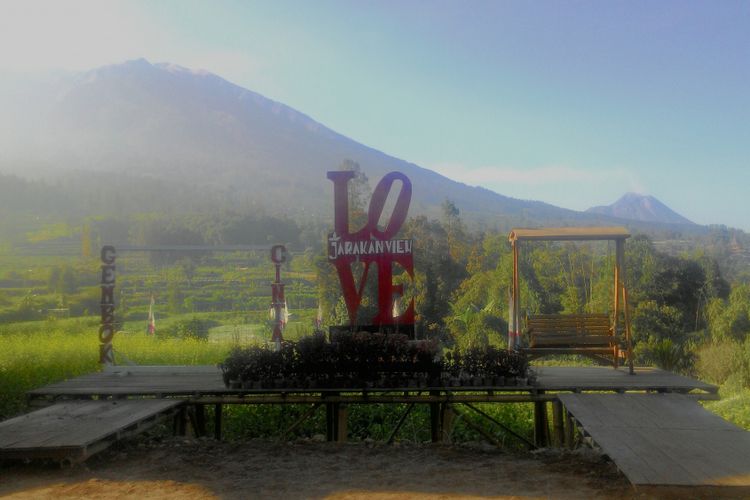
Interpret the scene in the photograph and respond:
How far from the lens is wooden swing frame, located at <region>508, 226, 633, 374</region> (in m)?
10.1

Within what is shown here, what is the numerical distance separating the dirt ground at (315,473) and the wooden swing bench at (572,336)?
322 cm

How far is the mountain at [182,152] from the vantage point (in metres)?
78.5

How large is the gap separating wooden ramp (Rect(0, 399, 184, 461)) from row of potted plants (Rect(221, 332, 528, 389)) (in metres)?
1.02

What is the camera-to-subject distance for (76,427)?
23.4 feet

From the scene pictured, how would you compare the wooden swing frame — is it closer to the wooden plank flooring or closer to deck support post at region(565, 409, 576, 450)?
the wooden plank flooring

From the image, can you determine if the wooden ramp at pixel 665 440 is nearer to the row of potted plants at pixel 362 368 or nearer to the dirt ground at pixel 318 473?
the dirt ground at pixel 318 473

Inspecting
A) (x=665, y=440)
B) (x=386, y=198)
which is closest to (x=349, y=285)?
(x=386, y=198)

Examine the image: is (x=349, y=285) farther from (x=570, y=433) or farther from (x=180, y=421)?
(x=570, y=433)

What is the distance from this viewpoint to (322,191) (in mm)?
88250

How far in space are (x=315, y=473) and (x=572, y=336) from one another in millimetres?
5067

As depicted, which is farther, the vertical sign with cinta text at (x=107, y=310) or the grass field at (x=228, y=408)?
the grass field at (x=228, y=408)

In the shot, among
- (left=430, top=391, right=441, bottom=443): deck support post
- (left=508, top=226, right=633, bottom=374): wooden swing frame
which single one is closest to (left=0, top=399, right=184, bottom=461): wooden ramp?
(left=430, top=391, right=441, bottom=443): deck support post

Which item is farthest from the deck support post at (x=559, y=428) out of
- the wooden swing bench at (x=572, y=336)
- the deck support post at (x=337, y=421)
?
the deck support post at (x=337, y=421)

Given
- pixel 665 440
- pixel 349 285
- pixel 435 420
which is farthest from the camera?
pixel 349 285
